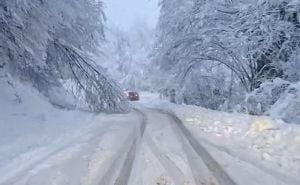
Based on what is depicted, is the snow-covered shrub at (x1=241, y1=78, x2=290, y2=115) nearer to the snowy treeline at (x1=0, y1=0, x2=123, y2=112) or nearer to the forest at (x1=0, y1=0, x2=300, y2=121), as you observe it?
the forest at (x1=0, y1=0, x2=300, y2=121)

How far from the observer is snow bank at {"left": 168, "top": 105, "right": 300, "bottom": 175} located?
884 centimetres

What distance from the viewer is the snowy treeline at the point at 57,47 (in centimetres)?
1438

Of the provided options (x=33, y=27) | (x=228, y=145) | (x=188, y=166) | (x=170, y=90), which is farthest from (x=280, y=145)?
(x=170, y=90)

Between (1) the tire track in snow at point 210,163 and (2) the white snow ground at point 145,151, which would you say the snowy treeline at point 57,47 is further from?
(1) the tire track in snow at point 210,163

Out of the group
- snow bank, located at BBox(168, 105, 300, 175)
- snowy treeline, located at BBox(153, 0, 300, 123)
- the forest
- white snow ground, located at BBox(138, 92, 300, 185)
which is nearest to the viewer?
white snow ground, located at BBox(138, 92, 300, 185)

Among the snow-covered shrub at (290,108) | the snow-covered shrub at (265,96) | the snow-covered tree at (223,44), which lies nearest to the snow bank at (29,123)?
the snow-covered shrub at (290,108)

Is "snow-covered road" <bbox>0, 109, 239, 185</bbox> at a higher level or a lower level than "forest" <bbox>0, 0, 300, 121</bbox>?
lower

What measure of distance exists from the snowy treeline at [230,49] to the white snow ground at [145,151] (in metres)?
3.54

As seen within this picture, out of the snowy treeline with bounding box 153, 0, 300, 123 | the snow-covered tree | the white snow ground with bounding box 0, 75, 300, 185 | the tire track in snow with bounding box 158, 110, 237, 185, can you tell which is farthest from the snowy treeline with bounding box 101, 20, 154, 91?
the tire track in snow with bounding box 158, 110, 237, 185

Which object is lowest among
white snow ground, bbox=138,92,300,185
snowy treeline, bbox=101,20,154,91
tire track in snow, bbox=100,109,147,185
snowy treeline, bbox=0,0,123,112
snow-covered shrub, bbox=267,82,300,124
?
tire track in snow, bbox=100,109,147,185

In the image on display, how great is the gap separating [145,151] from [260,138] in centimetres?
268

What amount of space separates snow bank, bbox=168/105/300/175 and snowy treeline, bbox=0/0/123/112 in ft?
19.4

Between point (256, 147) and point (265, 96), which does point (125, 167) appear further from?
point (265, 96)

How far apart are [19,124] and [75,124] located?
9.29 feet
